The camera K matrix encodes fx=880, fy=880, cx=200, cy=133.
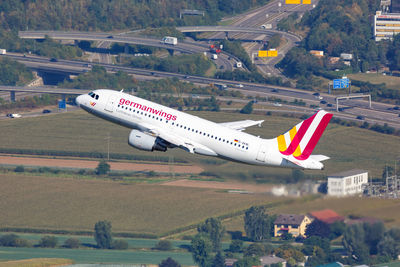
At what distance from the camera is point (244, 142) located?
112 metres

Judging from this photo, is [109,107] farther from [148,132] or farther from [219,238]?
[219,238]

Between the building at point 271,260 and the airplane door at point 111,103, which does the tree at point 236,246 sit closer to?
the building at point 271,260

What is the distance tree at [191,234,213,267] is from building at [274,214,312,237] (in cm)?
1591

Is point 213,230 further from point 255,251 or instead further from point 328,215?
point 328,215

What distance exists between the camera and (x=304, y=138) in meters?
110

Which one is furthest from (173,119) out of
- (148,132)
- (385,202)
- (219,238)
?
(219,238)

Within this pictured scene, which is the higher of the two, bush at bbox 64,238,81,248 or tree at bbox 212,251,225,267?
bush at bbox 64,238,81,248

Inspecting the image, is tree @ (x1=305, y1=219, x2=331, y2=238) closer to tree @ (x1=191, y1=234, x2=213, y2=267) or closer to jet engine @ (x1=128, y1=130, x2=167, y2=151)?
tree @ (x1=191, y1=234, x2=213, y2=267)

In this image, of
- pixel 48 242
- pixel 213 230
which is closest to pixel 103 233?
pixel 48 242

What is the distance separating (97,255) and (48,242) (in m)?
11.4

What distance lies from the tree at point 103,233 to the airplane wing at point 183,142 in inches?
3174

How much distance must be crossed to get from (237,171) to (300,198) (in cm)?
915

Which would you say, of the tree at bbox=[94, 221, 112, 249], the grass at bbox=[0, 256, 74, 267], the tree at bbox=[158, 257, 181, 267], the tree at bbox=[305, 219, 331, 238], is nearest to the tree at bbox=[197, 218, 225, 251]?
the tree at bbox=[158, 257, 181, 267]

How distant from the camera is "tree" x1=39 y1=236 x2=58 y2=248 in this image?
636 feet
